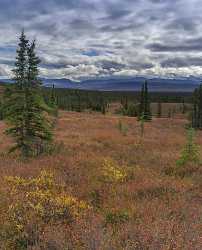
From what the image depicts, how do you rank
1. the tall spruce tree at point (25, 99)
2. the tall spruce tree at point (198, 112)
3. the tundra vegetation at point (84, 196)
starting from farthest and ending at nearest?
1. the tall spruce tree at point (198, 112)
2. the tall spruce tree at point (25, 99)
3. the tundra vegetation at point (84, 196)

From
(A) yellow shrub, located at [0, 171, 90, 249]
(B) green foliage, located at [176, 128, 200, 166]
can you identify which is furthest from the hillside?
(B) green foliage, located at [176, 128, 200, 166]

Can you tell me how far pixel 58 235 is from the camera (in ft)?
21.3

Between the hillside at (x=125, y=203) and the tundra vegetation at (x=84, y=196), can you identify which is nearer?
the hillside at (x=125, y=203)

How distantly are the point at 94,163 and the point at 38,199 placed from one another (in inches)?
262

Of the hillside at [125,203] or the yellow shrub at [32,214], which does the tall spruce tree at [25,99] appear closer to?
the hillside at [125,203]

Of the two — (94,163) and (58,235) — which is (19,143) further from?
(58,235)

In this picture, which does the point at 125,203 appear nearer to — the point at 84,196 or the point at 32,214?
the point at 84,196

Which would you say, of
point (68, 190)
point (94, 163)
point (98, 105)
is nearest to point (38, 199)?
point (68, 190)

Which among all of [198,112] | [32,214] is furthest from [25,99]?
[198,112]

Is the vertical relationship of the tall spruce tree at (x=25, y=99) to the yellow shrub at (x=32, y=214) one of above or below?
above

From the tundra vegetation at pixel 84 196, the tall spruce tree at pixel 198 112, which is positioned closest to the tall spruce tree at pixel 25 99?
the tundra vegetation at pixel 84 196

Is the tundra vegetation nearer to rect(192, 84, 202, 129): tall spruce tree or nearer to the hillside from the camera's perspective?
the hillside

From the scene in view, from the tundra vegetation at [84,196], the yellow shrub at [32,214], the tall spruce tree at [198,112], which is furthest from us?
the tall spruce tree at [198,112]

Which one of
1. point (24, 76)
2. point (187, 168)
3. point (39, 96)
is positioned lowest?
point (187, 168)
